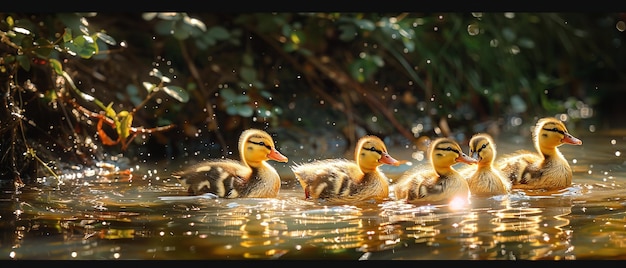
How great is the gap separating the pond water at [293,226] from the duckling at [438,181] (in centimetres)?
8

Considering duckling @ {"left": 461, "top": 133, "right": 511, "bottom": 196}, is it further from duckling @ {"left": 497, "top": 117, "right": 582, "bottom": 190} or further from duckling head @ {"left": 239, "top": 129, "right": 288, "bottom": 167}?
duckling head @ {"left": 239, "top": 129, "right": 288, "bottom": 167}

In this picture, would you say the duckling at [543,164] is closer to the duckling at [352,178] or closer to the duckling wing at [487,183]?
the duckling wing at [487,183]

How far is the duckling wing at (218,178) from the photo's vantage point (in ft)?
14.0

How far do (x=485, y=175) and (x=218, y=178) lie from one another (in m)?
1.07

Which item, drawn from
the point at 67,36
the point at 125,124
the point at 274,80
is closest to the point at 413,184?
the point at 125,124

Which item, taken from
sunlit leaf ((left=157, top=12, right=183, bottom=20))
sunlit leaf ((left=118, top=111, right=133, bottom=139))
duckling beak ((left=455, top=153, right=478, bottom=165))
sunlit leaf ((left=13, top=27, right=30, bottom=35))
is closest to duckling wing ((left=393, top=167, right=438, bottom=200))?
duckling beak ((left=455, top=153, right=478, bottom=165))

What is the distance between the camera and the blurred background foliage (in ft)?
16.5

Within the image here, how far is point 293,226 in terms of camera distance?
3.61 meters

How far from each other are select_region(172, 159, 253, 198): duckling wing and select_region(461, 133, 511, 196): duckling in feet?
2.99

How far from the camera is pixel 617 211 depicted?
3.87 metres

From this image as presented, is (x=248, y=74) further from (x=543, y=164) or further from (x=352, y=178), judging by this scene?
(x=543, y=164)

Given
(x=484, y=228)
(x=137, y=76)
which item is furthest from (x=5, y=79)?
(x=484, y=228)

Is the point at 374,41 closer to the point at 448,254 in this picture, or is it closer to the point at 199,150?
the point at 199,150

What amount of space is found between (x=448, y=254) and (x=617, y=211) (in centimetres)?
103
